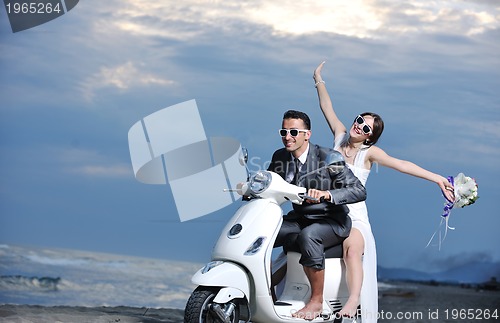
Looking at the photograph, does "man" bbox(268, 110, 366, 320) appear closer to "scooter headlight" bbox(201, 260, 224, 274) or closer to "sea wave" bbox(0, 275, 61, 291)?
"scooter headlight" bbox(201, 260, 224, 274)

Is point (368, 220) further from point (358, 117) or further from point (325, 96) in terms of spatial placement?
point (325, 96)

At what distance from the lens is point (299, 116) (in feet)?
15.9

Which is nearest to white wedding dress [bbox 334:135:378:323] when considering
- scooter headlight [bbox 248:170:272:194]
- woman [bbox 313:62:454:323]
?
woman [bbox 313:62:454:323]

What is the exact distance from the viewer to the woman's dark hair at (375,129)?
5.31 meters

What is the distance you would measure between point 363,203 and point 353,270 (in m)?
0.58

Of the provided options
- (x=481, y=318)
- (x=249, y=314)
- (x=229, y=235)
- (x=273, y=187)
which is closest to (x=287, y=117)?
(x=273, y=187)

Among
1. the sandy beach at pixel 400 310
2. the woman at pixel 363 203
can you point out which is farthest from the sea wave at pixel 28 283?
the woman at pixel 363 203

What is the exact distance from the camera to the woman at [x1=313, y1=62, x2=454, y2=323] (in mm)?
4863

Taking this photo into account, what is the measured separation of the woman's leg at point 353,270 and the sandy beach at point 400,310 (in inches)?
53.3

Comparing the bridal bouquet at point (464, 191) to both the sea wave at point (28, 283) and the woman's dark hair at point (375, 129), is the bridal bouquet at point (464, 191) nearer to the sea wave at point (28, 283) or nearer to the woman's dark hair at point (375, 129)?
the woman's dark hair at point (375, 129)

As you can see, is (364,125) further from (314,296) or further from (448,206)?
(314,296)

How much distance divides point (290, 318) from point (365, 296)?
597mm

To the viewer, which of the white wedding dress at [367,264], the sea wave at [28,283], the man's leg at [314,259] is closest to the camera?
the man's leg at [314,259]

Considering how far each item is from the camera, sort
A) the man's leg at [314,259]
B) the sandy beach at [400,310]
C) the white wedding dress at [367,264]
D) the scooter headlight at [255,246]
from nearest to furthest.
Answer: the scooter headlight at [255,246] → the man's leg at [314,259] → the white wedding dress at [367,264] → the sandy beach at [400,310]
